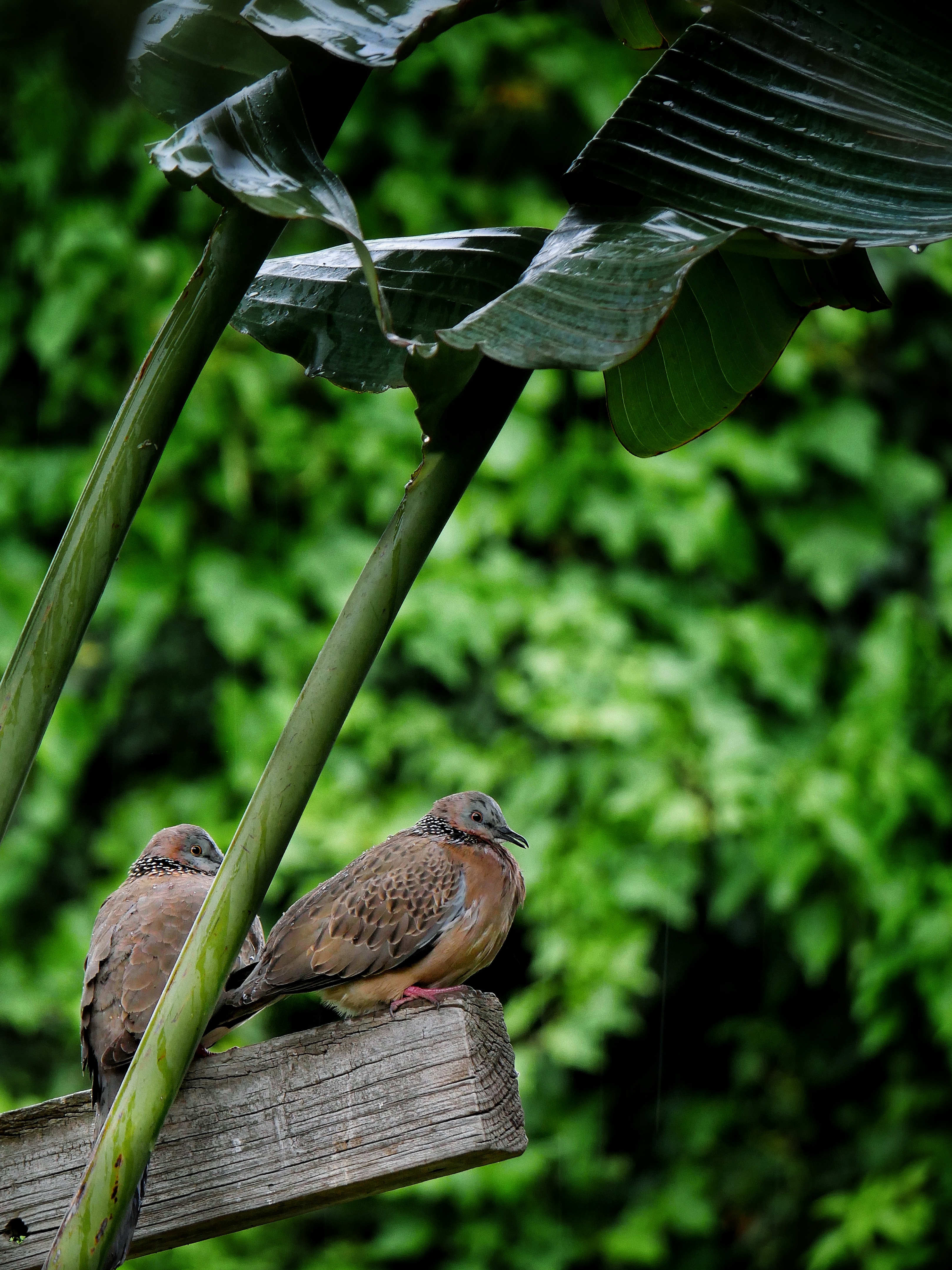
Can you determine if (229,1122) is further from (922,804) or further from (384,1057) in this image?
(922,804)

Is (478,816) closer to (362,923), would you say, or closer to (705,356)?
(362,923)

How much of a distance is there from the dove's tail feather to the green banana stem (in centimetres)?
41

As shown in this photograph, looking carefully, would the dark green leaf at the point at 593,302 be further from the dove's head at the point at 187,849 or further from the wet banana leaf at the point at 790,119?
the dove's head at the point at 187,849

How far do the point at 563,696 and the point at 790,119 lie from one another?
235 cm

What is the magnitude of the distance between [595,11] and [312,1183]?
12.0 feet

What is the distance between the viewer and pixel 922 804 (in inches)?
153

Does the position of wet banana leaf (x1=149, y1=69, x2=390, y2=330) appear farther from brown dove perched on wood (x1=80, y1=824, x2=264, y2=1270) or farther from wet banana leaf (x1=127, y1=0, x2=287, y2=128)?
brown dove perched on wood (x1=80, y1=824, x2=264, y2=1270)

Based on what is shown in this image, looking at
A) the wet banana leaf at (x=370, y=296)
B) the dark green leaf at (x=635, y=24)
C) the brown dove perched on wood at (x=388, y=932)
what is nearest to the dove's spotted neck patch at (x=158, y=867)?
the brown dove perched on wood at (x=388, y=932)

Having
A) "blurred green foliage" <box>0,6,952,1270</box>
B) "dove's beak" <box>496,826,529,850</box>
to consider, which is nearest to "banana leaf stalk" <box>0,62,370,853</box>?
"dove's beak" <box>496,826,529,850</box>

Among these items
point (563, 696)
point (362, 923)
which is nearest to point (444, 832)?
point (362, 923)

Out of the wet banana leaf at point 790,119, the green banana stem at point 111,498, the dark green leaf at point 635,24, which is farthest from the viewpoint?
the dark green leaf at point 635,24

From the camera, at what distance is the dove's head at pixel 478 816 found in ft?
7.55

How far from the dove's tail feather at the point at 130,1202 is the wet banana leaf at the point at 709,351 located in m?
1.08

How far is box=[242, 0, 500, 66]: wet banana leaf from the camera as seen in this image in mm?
1328
